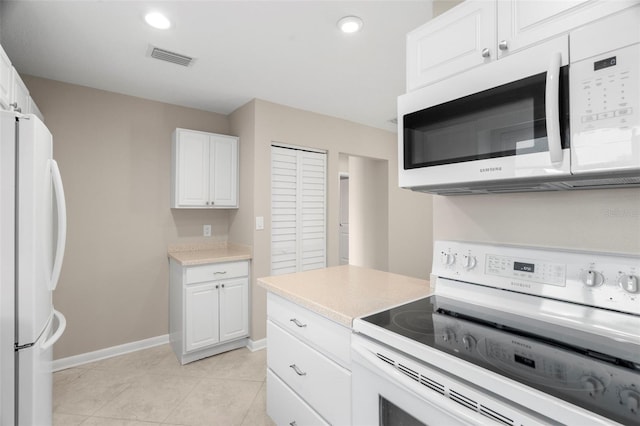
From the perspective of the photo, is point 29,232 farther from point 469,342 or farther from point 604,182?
point 604,182

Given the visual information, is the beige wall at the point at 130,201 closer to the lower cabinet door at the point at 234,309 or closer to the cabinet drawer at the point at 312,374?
the lower cabinet door at the point at 234,309

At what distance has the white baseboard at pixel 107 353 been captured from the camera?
265cm

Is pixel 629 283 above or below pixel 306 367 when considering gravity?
above

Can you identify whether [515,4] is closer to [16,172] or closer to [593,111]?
[593,111]

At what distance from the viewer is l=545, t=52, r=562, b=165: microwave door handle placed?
0.91 meters

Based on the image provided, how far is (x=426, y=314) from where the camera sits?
4.03ft

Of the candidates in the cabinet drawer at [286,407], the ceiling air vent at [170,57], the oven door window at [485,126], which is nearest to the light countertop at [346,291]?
the cabinet drawer at [286,407]

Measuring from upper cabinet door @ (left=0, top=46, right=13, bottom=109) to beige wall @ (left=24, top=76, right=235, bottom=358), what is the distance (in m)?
1.14

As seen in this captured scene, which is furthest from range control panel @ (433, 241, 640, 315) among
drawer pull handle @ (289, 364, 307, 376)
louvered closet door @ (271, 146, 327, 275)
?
louvered closet door @ (271, 146, 327, 275)

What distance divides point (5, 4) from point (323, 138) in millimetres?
2611

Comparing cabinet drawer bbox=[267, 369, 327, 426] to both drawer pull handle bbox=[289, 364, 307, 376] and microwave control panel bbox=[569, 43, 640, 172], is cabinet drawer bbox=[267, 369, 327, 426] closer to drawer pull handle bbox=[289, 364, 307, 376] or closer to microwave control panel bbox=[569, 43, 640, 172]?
drawer pull handle bbox=[289, 364, 307, 376]

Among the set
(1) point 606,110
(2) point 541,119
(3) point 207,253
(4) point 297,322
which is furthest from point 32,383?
(1) point 606,110

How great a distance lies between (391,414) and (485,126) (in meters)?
1.07

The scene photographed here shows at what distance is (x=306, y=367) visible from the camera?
1481 millimetres
